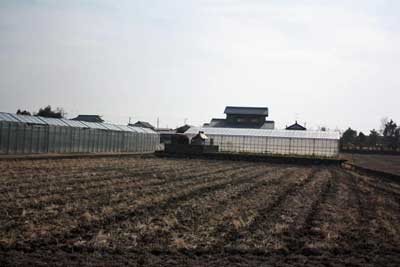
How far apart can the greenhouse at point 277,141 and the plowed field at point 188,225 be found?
121 feet

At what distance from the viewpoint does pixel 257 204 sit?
16.0 metres

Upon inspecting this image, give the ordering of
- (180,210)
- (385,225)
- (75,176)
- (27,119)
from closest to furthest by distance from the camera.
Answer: (385,225)
(180,210)
(75,176)
(27,119)

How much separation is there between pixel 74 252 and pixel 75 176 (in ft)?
47.4

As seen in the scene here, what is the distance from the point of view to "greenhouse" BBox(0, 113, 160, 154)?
124 ft

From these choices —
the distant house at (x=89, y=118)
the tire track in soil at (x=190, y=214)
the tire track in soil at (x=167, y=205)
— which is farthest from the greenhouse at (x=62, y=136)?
the distant house at (x=89, y=118)

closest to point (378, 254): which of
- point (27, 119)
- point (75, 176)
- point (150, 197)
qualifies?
point (150, 197)

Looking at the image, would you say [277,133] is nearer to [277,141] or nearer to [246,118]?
[277,141]

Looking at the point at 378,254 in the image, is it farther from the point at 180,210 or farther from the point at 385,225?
the point at 180,210

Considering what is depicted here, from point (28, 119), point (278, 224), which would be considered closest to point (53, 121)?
point (28, 119)

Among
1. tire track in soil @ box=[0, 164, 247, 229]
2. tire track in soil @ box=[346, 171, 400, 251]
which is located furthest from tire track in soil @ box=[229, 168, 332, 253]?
tire track in soil @ box=[0, 164, 247, 229]

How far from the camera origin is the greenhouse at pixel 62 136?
3794 cm

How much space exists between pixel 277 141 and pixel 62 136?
2739cm

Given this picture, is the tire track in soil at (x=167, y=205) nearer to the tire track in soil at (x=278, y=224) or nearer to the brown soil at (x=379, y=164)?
the tire track in soil at (x=278, y=224)

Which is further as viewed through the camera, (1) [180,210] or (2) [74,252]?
(1) [180,210]
